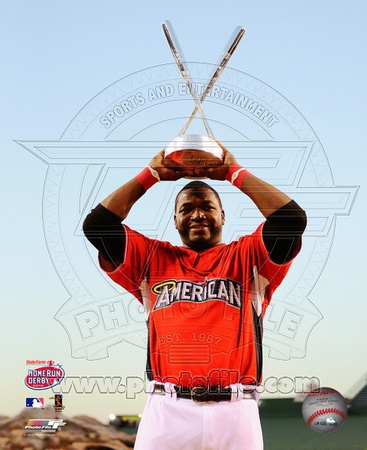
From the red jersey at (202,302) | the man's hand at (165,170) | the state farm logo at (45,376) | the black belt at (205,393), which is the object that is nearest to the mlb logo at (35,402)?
the state farm logo at (45,376)

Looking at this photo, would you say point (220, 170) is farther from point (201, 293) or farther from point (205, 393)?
point (205, 393)

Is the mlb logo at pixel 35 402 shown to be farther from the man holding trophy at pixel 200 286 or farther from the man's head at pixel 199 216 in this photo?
the man's head at pixel 199 216

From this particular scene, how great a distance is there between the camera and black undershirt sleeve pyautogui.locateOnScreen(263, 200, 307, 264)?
1.60 metres

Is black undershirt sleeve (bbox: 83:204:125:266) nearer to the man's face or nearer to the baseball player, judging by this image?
the baseball player

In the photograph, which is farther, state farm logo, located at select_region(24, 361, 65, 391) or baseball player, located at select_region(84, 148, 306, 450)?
state farm logo, located at select_region(24, 361, 65, 391)

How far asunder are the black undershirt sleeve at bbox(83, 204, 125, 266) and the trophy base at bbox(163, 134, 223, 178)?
0.69 feet

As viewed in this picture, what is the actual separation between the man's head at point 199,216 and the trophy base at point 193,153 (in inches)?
3.9

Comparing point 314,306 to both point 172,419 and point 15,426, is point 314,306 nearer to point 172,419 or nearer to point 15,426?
point 172,419

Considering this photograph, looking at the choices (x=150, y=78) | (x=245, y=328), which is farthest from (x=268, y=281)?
(x=150, y=78)

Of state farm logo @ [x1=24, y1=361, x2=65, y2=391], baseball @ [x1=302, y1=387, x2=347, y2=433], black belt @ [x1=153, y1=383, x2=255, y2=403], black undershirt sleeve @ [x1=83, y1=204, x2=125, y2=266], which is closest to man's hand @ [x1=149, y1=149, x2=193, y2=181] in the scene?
black undershirt sleeve @ [x1=83, y1=204, x2=125, y2=266]

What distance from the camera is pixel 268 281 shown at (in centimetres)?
173

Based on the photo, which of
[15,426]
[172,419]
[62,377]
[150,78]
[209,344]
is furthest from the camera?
[15,426]

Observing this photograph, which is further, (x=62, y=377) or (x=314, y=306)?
(x=62, y=377)

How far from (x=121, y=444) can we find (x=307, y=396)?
0.75 meters
